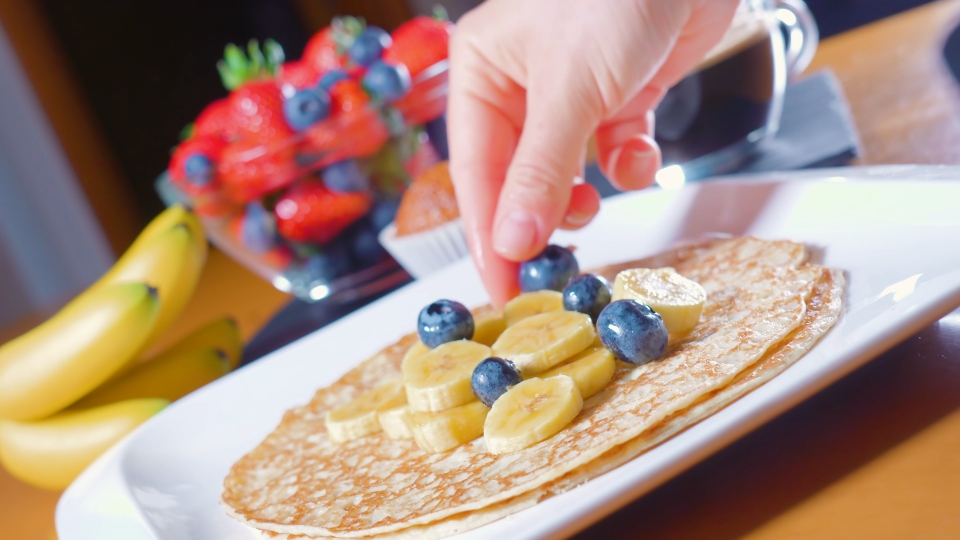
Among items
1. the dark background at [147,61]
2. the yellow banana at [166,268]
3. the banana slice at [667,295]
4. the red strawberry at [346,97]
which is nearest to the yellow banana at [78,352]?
the yellow banana at [166,268]

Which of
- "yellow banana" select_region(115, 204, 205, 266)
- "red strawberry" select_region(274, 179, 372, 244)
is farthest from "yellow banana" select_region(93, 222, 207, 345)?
"red strawberry" select_region(274, 179, 372, 244)

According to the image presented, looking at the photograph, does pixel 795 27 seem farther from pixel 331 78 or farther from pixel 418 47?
pixel 331 78

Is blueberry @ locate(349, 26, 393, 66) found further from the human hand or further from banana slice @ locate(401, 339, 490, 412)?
banana slice @ locate(401, 339, 490, 412)

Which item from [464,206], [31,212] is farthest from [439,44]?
[31,212]

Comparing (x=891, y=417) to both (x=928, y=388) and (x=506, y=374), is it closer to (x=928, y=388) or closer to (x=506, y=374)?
(x=928, y=388)

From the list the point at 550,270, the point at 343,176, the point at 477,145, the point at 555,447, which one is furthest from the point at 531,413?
the point at 343,176

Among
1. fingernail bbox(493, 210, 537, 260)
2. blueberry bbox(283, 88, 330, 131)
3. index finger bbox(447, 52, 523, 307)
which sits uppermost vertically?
blueberry bbox(283, 88, 330, 131)
